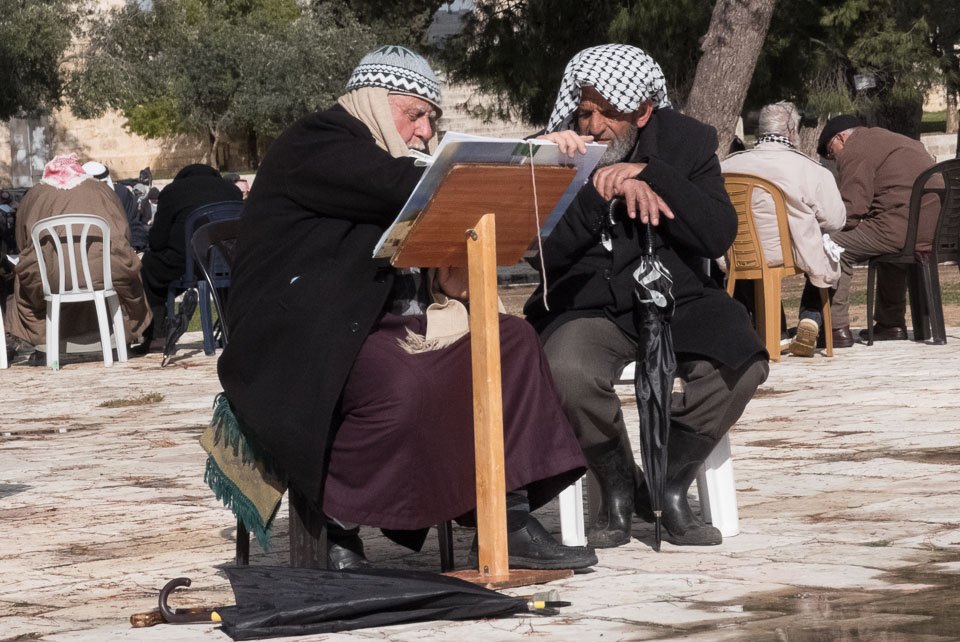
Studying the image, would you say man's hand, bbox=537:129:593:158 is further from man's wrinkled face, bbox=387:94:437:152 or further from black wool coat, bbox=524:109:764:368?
black wool coat, bbox=524:109:764:368

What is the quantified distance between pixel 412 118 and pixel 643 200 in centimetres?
71

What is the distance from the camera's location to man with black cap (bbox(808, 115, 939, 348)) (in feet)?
31.0

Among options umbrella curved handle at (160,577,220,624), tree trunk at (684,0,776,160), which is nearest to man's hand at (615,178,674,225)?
umbrella curved handle at (160,577,220,624)

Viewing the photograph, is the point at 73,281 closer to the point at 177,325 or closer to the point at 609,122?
the point at 177,325

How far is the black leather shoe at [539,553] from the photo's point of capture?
385 cm

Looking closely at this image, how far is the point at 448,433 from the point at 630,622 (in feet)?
2.55

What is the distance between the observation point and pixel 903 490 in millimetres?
4852

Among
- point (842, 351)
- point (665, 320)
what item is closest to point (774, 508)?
point (665, 320)

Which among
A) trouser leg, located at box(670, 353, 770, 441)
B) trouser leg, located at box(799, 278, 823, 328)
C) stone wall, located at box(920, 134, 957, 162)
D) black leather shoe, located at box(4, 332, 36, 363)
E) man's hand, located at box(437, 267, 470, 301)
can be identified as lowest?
stone wall, located at box(920, 134, 957, 162)

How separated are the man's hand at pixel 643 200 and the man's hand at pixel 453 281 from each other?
0.60m

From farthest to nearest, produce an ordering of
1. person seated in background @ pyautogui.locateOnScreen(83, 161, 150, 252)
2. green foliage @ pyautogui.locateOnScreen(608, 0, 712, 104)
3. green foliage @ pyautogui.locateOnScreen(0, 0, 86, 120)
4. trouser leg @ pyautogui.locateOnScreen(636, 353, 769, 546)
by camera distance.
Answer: green foliage @ pyautogui.locateOnScreen(0, 0, 86, 120), green foliage @ pyautogui.locateOnScreen(608, 0, 712, 104), person seated in background @ pyautogui.locateOnScreen(83, 161, 150, 252), trouser leg @ pyautogui.locateOnScreen(636, 353, 769, 546)

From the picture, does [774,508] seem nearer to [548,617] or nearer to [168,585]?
[548,617]

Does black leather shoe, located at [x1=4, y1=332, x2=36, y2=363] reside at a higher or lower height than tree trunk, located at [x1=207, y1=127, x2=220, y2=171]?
higher

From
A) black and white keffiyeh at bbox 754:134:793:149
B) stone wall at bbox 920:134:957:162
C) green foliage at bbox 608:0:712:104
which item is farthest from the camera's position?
stone wall at bbox 920:134:957:162
